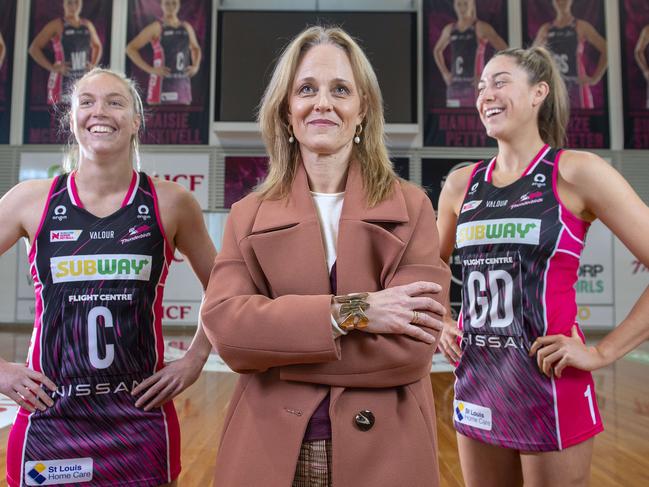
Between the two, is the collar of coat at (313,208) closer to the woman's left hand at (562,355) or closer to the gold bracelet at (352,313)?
the gold bracelet at (352,313)

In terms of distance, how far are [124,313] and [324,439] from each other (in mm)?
779

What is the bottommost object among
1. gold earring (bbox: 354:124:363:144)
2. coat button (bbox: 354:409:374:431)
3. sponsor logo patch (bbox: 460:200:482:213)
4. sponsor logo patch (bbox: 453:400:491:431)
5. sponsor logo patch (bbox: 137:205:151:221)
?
sponsor logo patch (bbox: 453:400:491:431)

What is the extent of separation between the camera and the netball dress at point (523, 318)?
57.4 inches

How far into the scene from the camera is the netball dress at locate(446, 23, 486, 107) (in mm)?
8695

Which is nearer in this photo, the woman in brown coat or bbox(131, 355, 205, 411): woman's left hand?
the woman in brown coat

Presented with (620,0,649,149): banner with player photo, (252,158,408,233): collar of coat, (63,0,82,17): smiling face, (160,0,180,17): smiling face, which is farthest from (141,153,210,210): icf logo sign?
(252,158,408,233): collar of coat

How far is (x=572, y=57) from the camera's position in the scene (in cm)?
873

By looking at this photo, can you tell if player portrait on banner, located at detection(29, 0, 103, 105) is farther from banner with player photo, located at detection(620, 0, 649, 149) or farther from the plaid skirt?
the plaid skirt

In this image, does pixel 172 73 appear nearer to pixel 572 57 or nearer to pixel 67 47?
pixel 67 47

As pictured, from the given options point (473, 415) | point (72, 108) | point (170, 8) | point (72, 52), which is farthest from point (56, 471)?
point (72, 52)

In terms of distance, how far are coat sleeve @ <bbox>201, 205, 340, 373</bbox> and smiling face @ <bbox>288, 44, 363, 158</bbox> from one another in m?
0.35

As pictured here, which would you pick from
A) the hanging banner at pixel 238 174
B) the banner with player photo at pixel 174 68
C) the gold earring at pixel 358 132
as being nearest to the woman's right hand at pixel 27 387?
the gold earring at pixel 358 132

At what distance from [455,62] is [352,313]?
8.50 m

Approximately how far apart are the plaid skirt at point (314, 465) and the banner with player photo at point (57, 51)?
9.11 metres
